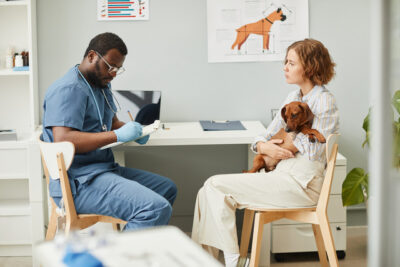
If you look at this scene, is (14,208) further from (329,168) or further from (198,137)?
(329,168)

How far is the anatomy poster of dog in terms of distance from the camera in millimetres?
3111

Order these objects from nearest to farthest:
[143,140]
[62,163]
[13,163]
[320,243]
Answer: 1. [62,163]
2. [320,243]
3. [143,140]
4. [13,163]

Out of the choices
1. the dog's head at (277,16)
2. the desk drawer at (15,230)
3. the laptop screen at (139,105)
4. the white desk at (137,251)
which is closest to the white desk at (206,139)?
the laptop screen at (139,105)

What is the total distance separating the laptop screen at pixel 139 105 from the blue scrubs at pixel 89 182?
0.59 metres

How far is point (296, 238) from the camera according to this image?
8.97ft

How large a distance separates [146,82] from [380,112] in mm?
2261

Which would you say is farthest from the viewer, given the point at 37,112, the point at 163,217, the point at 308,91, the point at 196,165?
the point at 196,165

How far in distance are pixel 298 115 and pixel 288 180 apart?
0.93ft

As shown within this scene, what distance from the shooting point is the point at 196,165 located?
325 cm

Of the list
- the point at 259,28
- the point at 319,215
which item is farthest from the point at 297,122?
the point at 259,28

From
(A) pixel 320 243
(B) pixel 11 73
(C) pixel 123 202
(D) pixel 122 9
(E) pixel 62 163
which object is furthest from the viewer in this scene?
(D) pixel 122 9

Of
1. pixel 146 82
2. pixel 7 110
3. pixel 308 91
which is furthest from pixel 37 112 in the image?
pixel 308 91

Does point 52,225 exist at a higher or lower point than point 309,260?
higher

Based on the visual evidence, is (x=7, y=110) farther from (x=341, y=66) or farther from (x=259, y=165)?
(x=341, y=66)
